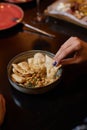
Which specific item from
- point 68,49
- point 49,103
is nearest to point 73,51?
point 68,49

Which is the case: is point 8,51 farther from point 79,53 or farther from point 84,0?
point 84,0

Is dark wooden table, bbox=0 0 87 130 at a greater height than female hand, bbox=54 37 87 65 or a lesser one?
lesser

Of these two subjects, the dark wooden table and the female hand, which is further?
the female hand

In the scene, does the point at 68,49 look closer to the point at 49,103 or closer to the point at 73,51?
the point at 73,51

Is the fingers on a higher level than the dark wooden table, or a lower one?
higher

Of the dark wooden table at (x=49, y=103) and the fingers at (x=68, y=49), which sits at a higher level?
the fingers at (x=68, y=49)

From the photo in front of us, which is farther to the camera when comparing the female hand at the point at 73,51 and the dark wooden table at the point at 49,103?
the female hand at the point at 73,51

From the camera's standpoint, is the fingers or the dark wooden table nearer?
the dark wooden table

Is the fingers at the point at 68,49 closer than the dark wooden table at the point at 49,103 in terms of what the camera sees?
No
